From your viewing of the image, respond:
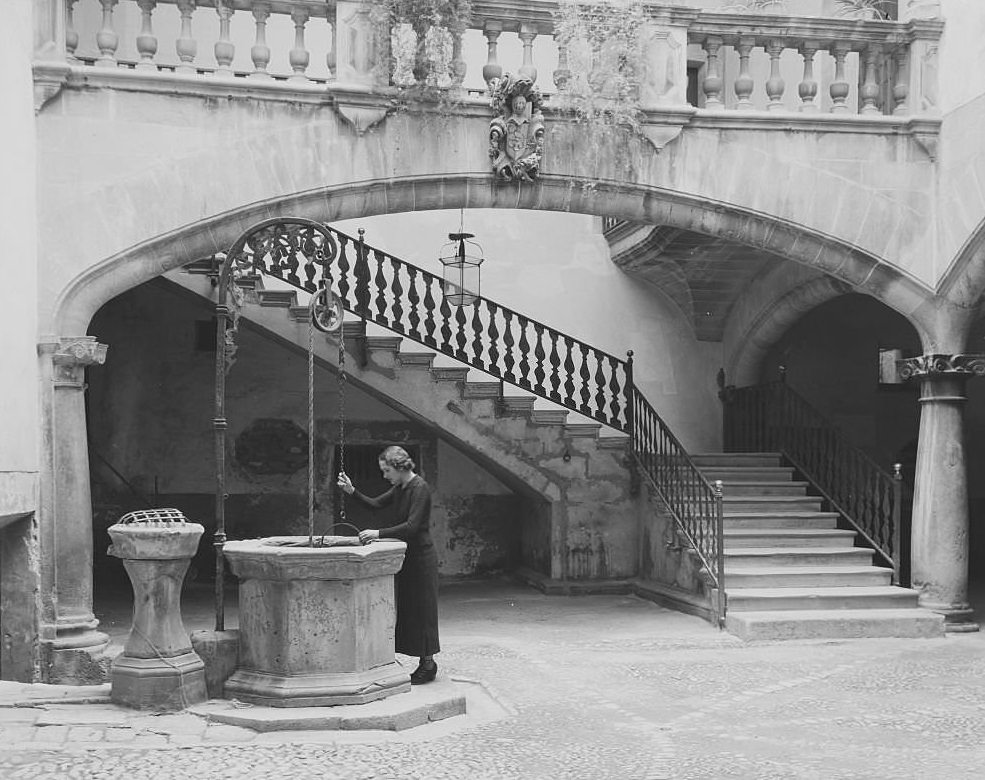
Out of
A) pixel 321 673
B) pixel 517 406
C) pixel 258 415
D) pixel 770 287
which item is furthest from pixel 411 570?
pixel 770 287

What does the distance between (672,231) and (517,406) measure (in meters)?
2.80

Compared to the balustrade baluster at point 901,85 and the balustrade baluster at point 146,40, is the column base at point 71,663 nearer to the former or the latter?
the balustrade baluster at point 146,40

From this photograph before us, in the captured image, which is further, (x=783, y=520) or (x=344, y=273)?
(x=344, y=273)

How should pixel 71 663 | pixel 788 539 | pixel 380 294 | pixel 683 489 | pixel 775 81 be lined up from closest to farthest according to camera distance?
pixel 71 663 → pixel 775 81 → pixel 788 539 → pixel 683 489 → pixel 380 294

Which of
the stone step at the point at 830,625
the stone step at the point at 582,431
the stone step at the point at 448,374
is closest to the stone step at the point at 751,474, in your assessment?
the stone step at the point at 582,431

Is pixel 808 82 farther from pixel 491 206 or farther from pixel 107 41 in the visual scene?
pixel 107 41

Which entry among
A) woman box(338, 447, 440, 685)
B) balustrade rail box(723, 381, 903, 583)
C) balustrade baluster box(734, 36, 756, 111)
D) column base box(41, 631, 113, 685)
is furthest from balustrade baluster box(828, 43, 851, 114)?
column base box(41, 631, 113, 685)

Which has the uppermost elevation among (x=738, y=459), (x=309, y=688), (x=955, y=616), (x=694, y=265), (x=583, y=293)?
(x=694, y=265)

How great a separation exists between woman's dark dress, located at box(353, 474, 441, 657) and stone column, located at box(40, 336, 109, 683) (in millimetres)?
2920

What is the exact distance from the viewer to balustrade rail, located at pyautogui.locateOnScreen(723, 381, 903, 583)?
39.6ft

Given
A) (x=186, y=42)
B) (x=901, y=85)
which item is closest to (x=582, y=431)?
(x=901, y=85)

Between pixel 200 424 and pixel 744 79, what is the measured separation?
776 cm

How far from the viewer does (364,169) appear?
10156 mm

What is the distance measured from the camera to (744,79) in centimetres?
1097
